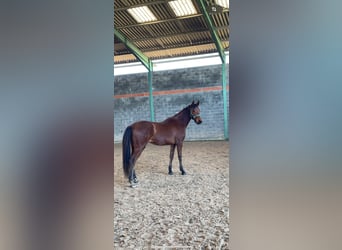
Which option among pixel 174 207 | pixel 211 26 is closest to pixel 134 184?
pixel 174 207

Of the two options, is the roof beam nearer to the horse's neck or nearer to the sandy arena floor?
the horse's neck

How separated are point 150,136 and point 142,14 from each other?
1.29m

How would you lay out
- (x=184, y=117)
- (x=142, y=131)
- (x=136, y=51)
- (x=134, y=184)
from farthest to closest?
(x=136, y=51), (x=184, y=117), (x=142, y=131), (x=134, y=184)

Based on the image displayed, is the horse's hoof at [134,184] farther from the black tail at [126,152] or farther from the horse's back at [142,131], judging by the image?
the horse's back at [142,131]

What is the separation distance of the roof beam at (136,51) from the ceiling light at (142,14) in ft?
0.88

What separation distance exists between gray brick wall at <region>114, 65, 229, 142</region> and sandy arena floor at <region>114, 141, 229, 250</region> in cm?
103

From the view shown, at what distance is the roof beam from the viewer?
263 cm

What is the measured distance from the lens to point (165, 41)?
3090 millimetres

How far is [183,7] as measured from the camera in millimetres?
2504

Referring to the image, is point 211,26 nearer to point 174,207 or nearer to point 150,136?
point 150,136
